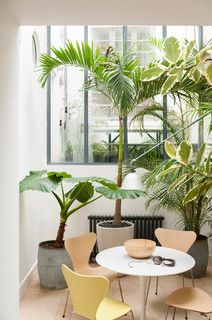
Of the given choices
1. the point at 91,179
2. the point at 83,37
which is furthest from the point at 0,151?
the point at 83,37

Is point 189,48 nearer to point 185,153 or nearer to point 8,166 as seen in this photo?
point 185,153

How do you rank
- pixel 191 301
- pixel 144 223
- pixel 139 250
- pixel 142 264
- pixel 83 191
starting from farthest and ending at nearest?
1. pixel 144 223
2. pixel 83 191
3. pixel 139 250
4. pixel 142 264
5. pixel 191 301

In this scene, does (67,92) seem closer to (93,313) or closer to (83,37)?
(83,37)

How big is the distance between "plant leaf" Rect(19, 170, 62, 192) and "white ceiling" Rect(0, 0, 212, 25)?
1874mm

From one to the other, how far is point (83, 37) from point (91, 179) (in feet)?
9.36

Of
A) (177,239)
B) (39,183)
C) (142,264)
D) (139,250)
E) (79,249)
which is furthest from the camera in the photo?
(177,239)

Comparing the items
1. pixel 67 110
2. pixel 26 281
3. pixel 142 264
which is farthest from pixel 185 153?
pixel 67 110

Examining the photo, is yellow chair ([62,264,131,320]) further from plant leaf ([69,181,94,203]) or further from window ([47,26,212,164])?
window ([47,26,212,164])

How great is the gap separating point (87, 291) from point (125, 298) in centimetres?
→ 203

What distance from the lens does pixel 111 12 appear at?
2.72 meters

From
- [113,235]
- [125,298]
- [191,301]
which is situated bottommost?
[125,298]

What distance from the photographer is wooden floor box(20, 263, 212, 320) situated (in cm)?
420

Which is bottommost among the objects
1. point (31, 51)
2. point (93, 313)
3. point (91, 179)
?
point (93, 313)

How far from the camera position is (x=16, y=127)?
3.10m
